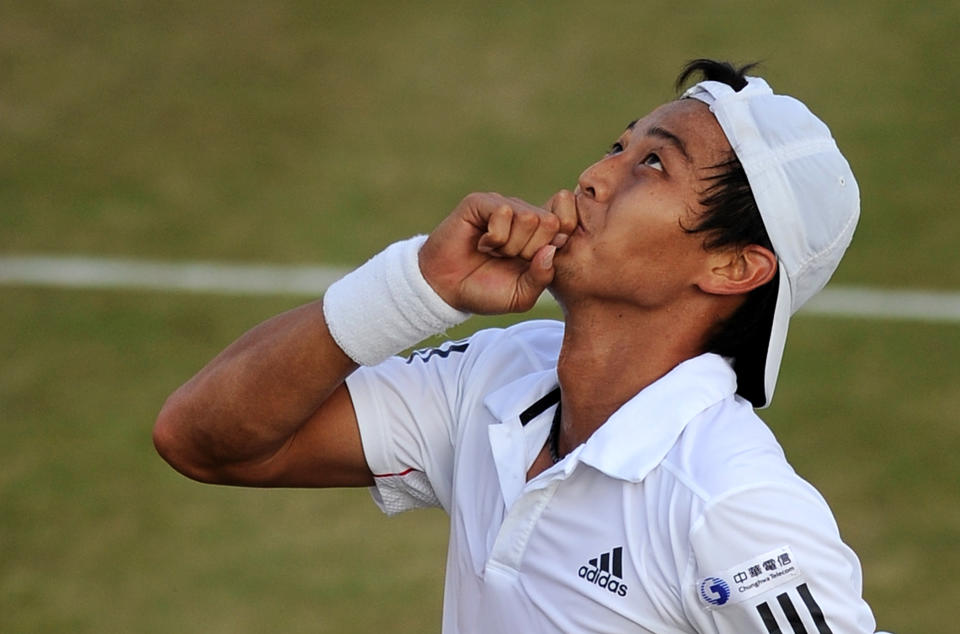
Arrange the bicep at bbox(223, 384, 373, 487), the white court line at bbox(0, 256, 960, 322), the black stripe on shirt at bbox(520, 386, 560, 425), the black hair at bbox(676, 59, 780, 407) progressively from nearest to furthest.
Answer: the black hair at bbox(676, 59, 780, 407) → the black stripe on shirt at bbox(520, 386, 560, 425) → the bicep at bbox(223, 384, 373, 487) → the white court line at bbox(0, 256, 960, 322)

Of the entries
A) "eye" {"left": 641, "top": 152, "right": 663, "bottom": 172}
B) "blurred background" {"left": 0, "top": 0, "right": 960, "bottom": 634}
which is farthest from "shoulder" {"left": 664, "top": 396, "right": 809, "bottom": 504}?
"blurred background" {"left": 0, "top": 0, "right": 960, "bottom": 634}

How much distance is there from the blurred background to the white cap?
318 centimetres

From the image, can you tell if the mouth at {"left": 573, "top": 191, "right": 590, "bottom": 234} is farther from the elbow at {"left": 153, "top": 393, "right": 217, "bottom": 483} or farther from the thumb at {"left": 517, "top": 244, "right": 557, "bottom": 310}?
the elbow at {"left": 153, "top": 393, "right": 217, "bottom": 483}

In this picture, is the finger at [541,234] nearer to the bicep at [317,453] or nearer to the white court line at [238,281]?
the bicep at [317,453]

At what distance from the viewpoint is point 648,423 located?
11.2 ft

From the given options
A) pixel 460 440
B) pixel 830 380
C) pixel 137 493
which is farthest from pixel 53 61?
pixel 460 440

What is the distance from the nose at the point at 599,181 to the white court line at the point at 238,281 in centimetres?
449

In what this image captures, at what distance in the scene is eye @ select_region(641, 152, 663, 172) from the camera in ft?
11.8

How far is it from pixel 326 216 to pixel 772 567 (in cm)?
585

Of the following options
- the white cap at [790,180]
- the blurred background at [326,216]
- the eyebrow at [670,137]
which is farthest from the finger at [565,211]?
the blurred background at [326,216]

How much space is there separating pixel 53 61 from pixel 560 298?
22.9 feet

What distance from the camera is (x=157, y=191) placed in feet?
28.6

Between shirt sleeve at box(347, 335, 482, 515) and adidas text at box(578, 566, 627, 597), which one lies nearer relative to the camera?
adidas text at box(578, 566, 627, 597)

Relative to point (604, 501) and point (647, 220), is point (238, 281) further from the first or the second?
point (604, 501)
